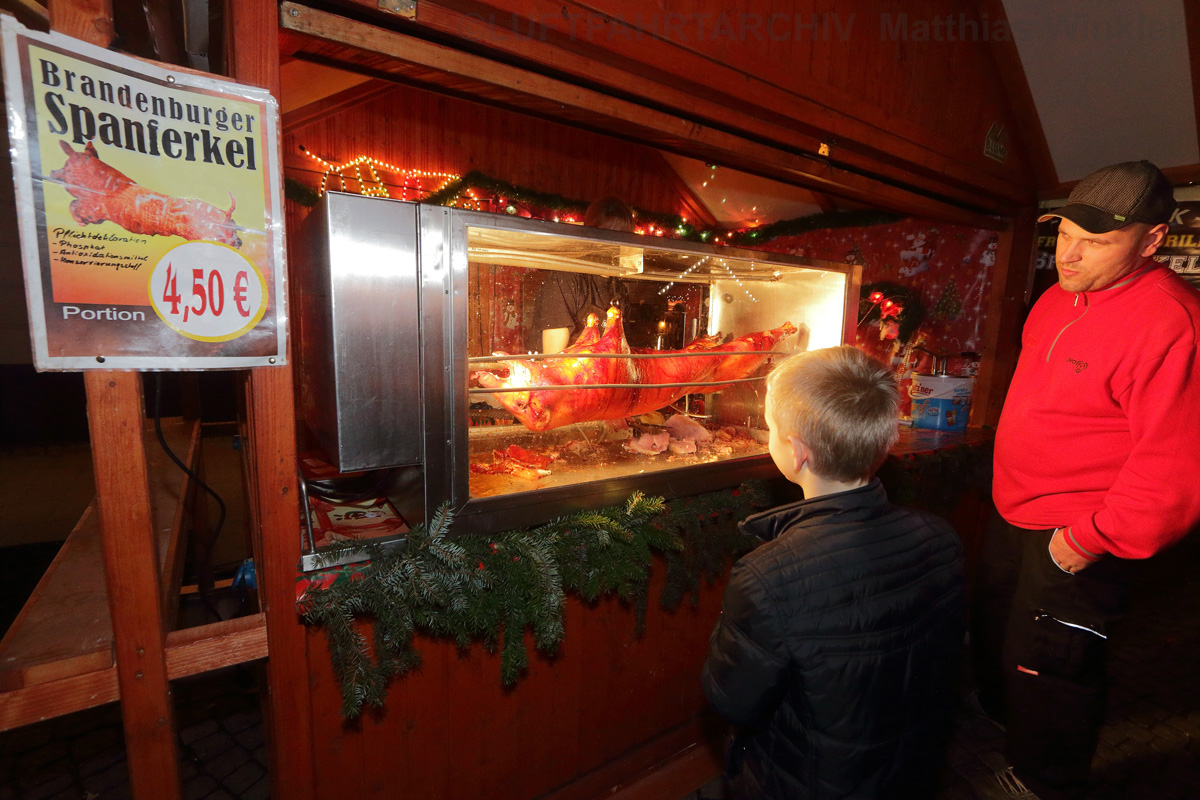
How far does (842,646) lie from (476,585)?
1026 millimetres

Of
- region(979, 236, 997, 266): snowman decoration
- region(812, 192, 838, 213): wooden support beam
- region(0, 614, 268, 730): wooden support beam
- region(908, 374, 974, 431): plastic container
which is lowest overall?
region(0, 614, 268, 730): wooden support beam

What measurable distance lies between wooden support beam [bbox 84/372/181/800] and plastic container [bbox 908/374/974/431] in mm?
4976

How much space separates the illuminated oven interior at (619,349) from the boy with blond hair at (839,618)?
0.88 meters

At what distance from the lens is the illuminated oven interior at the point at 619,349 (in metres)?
2.00

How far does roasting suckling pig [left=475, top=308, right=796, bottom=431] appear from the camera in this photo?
2.13 metres

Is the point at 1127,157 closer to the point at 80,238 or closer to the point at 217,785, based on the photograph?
the point at 80,238

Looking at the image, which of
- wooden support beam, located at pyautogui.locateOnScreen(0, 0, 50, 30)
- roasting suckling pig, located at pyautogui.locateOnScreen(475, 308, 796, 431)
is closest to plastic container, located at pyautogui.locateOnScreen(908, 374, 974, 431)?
roasting suckling pig, located at pyautogui.locateOnScreen(475, 308, 796, 431)

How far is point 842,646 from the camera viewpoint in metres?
1.10

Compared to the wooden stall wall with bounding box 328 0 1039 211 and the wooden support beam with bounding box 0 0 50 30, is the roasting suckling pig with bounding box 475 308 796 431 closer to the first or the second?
the wooden stall wall with bounding box 328 0 1039 211

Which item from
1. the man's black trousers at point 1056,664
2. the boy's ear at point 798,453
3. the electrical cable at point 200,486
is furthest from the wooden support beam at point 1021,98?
the electrical cable at point 200,486

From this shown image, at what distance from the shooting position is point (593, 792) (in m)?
2.28

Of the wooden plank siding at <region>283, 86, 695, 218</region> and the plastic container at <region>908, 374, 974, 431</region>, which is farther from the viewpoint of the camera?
the wooden plank siding at <region>283, 86, 695, 218</region>

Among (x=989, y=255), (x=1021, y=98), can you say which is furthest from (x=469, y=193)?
(x=989, y=255)

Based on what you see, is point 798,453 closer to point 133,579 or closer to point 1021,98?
point 133,579
